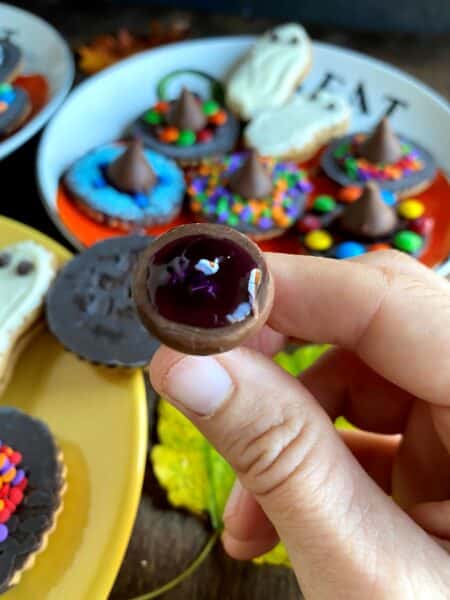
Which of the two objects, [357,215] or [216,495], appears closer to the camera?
[216,495]

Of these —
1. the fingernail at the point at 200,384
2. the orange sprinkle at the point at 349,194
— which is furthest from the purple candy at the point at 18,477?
the orange sprinkle at the point at 349,194

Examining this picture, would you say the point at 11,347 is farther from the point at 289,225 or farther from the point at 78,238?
the point at 289,225

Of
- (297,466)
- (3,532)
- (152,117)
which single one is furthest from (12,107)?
(297,466)

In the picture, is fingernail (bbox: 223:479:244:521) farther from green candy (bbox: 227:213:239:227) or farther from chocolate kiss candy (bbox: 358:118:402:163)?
chocolate kiss candy (bbox: 358:118:402:163)

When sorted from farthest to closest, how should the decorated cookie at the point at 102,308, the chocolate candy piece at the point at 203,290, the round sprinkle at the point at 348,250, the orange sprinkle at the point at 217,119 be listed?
the orange sprinkle at the point at 217,119
the round sprinkle at the point at 348,250
the decorated cookie at the point at 102,308
the chocolate candy piece at the point at 203,290

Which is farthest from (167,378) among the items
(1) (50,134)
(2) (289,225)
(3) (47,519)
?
(1) (50,134)

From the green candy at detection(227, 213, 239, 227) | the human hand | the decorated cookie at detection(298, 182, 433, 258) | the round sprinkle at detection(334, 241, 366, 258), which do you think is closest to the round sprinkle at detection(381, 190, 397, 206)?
the decorated cookie at detection(298, 182, 433, 258)

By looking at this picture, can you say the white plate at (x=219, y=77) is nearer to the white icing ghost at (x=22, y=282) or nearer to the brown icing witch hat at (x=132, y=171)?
the brown icing witch hat at (x=132, y=171)
